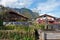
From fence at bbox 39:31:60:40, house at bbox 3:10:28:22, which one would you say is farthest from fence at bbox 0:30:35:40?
house at bbox 3:10:28:22

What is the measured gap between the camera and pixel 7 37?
23172 mm

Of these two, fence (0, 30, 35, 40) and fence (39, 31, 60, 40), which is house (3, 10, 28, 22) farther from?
fence (39, 31, 60, 40)

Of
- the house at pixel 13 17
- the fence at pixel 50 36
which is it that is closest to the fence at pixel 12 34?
the fence at pixel 50 36

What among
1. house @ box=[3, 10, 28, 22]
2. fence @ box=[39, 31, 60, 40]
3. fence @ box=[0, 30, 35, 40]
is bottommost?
fence @ box=[0, 30, 35, 40]

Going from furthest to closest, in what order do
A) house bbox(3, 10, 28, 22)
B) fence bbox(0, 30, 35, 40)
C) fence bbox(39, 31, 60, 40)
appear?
1. house bbox(3, 10, 28, 22)
2. fence bbox(0, 30, 35, 40)
3. fence bbox(39, 31, 60, 40)

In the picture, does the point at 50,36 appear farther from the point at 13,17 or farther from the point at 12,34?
the point at 13,17

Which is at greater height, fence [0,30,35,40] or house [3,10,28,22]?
house [3,10,28,22]

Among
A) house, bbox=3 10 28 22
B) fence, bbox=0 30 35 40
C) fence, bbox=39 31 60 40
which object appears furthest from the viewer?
house, bbox=3 10 28 22

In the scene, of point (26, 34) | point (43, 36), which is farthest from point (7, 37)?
point (43, 36)

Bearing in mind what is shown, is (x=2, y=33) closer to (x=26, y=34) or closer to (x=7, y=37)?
(x=7, y=37)

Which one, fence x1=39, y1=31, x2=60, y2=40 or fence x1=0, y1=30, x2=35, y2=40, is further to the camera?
fence x1=0, y1=30, x2=35, y2=40

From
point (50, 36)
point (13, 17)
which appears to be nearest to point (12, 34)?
point (50, 36)

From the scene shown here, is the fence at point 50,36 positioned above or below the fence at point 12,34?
above

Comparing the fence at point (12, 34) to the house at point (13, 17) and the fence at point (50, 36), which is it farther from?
the house at point (13, 17)
